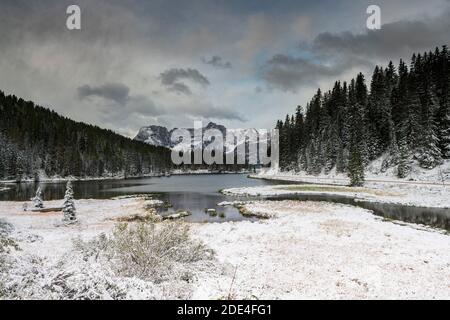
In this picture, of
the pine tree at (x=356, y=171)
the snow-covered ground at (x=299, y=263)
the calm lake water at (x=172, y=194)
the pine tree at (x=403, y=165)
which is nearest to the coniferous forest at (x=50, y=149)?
the calm lake water at (x=172, y=194)

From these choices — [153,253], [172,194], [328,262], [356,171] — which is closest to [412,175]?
[356,171]

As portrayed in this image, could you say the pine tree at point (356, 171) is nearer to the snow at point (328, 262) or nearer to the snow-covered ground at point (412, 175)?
the snow-covered ground at point (412, 175)

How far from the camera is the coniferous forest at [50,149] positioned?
398 ft

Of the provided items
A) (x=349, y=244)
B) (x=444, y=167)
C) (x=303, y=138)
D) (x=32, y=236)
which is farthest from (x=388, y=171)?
(x=32, y=236)

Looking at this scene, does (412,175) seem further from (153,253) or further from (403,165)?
(153,253)

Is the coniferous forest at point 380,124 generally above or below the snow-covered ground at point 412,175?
above

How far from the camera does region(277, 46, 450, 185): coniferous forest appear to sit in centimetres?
6519

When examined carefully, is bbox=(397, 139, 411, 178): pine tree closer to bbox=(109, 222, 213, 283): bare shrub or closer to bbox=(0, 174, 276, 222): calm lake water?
bbox=(0, 174, 276, 222): calm lake water

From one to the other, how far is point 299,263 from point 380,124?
8557 cm

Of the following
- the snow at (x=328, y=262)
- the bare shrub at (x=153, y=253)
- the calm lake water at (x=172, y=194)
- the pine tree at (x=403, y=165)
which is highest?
the pine tree at (x=403, y=165)

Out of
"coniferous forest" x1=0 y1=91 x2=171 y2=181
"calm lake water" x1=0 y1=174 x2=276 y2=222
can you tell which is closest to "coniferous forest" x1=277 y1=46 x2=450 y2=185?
"calm lake water" x1=0 y1=174 x2=276 y2=222

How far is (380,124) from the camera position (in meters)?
85.5

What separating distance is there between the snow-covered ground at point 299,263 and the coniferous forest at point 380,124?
1829 inches
